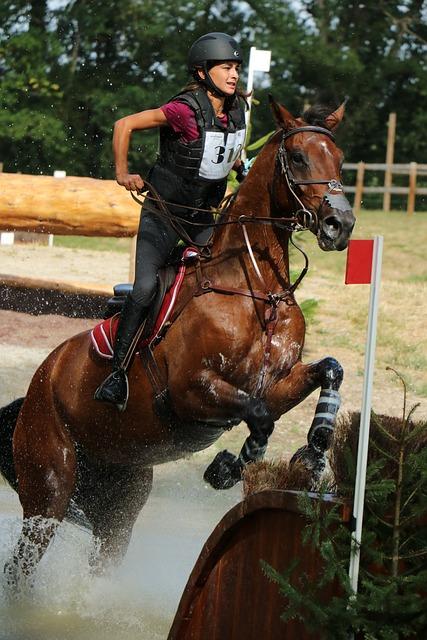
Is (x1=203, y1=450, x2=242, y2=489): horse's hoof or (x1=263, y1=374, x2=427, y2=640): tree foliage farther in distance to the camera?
(x1=203, y1=450, x2=242, y2=489): horse's hoof

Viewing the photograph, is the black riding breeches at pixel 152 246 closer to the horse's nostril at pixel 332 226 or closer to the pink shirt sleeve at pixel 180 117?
the pink shirt sleeve at pixel 180 117

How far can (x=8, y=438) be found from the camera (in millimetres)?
6738

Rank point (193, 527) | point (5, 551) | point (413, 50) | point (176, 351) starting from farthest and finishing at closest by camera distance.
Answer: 1. point (413, 50)
2. point (193, 527)
3. point (5, 551)
4. point (176, 351)

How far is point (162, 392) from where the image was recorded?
5715 mm

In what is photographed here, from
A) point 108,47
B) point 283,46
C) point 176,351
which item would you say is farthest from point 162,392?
point 283,46

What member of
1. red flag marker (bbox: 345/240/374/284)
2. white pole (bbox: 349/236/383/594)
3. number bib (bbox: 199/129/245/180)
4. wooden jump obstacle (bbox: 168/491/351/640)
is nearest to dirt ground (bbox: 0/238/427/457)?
number bib (bbox: 199/129/245/180)

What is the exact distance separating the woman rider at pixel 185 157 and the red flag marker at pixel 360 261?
1635 millimetres

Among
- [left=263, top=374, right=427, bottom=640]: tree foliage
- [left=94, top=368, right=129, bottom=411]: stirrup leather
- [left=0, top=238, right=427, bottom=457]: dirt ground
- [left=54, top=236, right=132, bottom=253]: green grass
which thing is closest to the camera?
[left=263, top=374, right=427, bottom=640]: tree foliage

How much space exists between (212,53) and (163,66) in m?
25.7

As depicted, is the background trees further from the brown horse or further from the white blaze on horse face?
the white blaze on horse face

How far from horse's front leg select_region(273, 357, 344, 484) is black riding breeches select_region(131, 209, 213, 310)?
824 mm

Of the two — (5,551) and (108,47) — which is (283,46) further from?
(5,551)

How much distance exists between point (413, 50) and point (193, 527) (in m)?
29.5

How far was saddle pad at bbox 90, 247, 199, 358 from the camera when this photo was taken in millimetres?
5684
